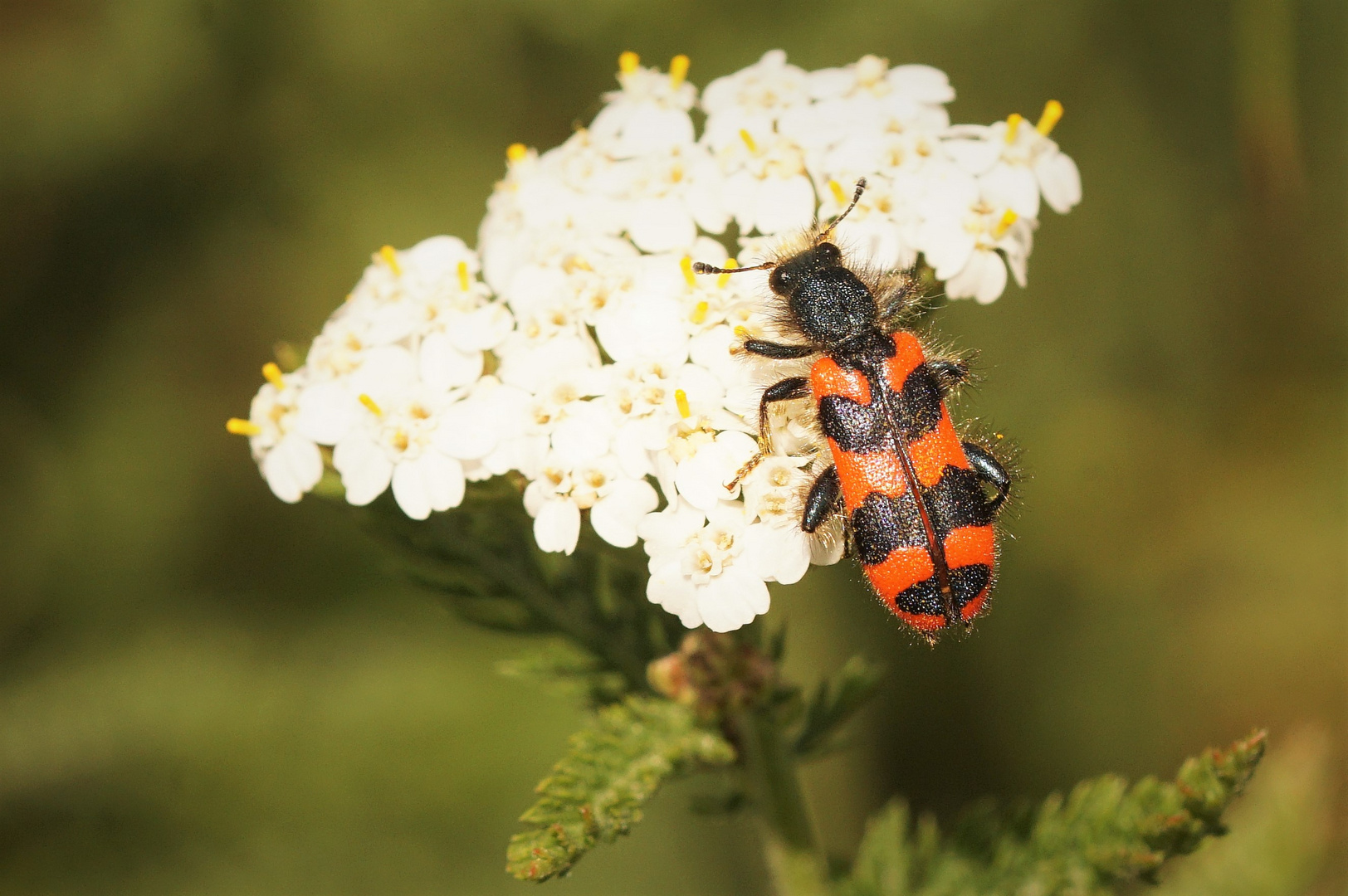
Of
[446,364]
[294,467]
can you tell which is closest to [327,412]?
[294,467]

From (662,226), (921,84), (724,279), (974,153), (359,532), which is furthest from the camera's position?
(359,532)

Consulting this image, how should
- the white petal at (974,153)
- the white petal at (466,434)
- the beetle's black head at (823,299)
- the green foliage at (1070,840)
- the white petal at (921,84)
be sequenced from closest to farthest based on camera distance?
the green foliage at (1070,840) → the white petal at (466,434) → the beetle's black head at (823,299) → the white petal at (974,153) → the white petal at (921,84)

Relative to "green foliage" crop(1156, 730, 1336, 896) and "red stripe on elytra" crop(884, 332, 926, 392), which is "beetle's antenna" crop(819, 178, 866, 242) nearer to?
"red stripe on elytra" crop(884, 332, 926, 392)

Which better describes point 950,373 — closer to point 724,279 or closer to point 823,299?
point 823,299

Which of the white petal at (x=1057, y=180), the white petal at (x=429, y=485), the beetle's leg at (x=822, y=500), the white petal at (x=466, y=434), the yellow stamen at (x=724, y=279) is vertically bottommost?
the beetle's leg at (x=822, y=500)

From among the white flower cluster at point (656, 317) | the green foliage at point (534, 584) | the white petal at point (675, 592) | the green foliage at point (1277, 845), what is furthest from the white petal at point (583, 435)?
the green foliage at point (1277, 845)

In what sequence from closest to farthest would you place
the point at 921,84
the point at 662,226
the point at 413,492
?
the point at 413,492
the point at 662,226
the point at 921,84

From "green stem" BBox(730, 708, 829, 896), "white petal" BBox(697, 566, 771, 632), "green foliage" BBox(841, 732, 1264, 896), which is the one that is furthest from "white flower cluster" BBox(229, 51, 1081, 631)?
"green foliage" BBox(841, 732, 1264, 896)

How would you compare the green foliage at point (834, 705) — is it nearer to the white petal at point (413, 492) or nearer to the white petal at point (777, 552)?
the white petal at point (777, 552)
